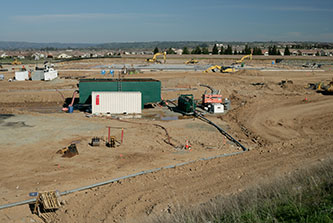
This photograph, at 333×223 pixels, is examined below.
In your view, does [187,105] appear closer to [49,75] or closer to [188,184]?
[188,184]

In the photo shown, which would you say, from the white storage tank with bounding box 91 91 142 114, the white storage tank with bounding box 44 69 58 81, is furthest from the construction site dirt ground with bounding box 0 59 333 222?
the white storage tank with bounding box 44 69 58 81

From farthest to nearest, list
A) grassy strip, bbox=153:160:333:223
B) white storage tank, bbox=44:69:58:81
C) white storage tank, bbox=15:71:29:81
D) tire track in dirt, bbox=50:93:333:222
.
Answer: white storage tank, bbox=15:71:29:81
white storage tank, bbox=44:69:58:81
tire track in dirt, bbox=50:93:333:222
grassy strip, bbox=153:160:333:223

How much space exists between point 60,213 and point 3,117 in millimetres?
18480

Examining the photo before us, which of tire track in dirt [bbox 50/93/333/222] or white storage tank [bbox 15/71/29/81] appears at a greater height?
white storage tank [bbox 15/71/29/81]

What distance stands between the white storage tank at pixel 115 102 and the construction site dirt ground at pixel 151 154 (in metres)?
1.26

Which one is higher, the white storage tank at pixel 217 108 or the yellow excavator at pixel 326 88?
the yellow excavator at pixel 326 88

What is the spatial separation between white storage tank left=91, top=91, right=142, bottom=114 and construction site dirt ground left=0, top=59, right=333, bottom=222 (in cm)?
126

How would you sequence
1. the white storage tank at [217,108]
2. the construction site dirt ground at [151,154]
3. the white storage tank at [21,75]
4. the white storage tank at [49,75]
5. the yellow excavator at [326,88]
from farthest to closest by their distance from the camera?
the white storage tank at [21,75] → the white storage tank at [49,75] → the yellow excavator at [326,88] → the white storage tank at [217,108] → the construction site dirt ground at [151,154]

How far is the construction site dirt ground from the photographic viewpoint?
42.6ft

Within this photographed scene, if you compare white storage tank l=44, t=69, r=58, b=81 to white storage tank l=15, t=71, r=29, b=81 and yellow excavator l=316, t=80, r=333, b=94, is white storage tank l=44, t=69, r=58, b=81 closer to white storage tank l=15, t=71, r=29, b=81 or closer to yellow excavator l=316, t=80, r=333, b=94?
white storage tank l=15, t=71, r=29, b=81

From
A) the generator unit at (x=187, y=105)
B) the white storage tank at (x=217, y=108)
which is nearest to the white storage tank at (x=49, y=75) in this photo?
the generator unit at (x=187, y=105)

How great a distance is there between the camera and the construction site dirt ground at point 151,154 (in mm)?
12977

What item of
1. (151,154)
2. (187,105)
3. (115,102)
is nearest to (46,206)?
(151,154)

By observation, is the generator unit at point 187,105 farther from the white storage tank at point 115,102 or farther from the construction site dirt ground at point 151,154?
the white storage tank at point 115,102
